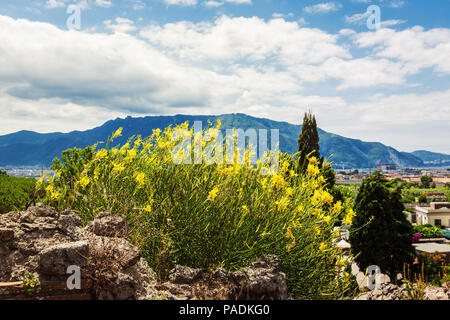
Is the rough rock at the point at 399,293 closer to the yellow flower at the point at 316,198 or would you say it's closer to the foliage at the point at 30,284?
the yellow flower at the point at 316,198

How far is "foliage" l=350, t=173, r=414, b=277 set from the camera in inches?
702

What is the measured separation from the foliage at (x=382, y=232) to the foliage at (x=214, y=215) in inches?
598

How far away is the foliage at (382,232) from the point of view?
17828 mm

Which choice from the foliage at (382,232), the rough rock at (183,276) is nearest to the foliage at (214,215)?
the rough rock at (183,276)

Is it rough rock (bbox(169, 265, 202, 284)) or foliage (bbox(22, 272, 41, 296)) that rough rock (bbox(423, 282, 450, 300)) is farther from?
foliage (bbox(22, 272, 41, 296))

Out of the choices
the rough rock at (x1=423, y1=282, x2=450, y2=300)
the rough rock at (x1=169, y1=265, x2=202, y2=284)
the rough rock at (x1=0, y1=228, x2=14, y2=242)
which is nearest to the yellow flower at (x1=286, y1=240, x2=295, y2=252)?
the rough rock at (x1=169, y1=265, x2=202, y2=284)

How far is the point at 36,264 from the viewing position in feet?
10.1

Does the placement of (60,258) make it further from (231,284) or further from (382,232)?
(382,232)

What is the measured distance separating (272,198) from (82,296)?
2.25 m

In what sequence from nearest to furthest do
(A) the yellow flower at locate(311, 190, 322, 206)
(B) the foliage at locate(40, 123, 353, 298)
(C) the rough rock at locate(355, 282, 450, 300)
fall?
(B) the foliage at locate(40, 123, 353, 298) → (A) the yellow flower at locate(311, 190, 322, 206) → (C) the rough rock at locate(355, 282, 450, 300)

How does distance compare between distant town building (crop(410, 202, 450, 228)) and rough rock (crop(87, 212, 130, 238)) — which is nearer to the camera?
rough rock (crop(87, 212, 130, 238))

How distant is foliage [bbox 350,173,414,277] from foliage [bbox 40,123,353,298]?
1518 cm

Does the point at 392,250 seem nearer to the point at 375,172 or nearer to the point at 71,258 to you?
the point at 375,172
